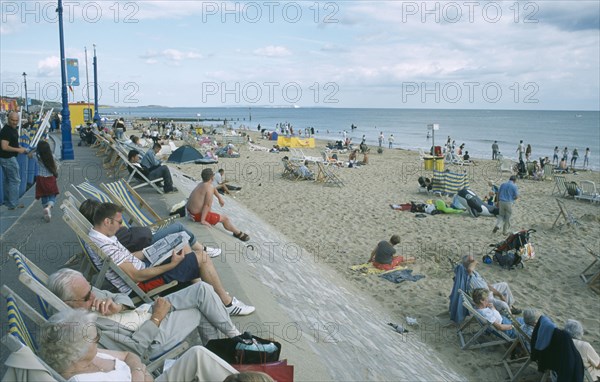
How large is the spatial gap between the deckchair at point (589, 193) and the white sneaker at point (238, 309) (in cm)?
1519

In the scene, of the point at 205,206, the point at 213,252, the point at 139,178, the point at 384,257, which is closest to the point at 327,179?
the point at 139,178

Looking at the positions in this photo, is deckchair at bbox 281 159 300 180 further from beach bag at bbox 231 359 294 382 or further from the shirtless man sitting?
beach bag at bbox 231 359 294 382

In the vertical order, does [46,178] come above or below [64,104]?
below

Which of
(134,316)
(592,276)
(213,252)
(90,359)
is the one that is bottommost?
(592,276)

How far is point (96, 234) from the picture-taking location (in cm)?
406

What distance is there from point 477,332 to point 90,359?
5.00 metres

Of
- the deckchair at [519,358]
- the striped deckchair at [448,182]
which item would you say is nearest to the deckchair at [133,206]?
the deckchair at [519,358]

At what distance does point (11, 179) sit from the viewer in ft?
25.5

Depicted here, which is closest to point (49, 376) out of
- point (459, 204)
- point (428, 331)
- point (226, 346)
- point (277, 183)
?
point (226, 346)

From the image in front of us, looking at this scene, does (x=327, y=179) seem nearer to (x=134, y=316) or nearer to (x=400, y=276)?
(x=400, y=276)

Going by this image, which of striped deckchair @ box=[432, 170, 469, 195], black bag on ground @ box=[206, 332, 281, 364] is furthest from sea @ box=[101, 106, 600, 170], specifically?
black bag on ground @ box=[206, 332, 281, 364]

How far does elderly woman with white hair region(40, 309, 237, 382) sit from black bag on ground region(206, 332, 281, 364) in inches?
16.3

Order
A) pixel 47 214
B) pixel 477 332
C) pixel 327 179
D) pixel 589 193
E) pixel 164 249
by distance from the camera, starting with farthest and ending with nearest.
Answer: pixel 327 179
pixel 589 193
pixel 47 214
pixel 477 332
pixel 164 249

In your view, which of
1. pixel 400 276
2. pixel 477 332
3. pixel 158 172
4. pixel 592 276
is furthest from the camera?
pixel 158 172
